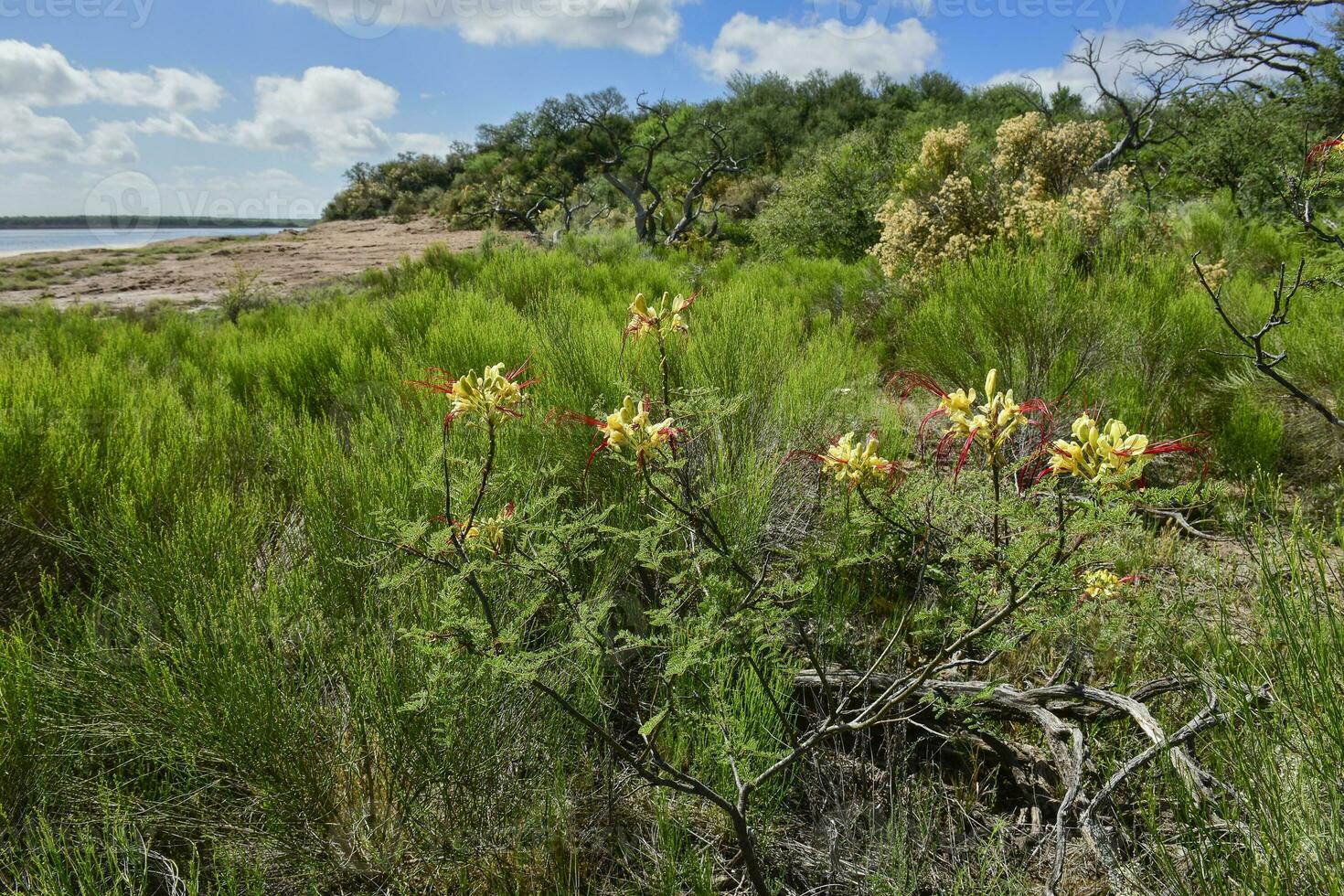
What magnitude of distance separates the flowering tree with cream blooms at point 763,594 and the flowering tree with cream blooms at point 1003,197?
4185 mm

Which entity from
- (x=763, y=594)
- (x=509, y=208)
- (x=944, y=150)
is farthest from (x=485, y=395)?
(x=509, y=208)

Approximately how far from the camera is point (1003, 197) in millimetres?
5949

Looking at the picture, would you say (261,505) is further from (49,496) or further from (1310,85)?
(1310,85)

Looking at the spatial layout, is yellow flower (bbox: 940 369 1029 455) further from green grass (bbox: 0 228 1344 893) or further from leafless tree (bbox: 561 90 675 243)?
leafless tree (bbox: 561 90 675 243)

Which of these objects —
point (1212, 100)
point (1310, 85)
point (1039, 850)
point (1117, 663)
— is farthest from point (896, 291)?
point (1212, 100)

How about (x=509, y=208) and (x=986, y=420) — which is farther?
(x=509, y=208)

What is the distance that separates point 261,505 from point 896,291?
18.0 ft

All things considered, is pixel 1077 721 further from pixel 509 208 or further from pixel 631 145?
pixel 631 145

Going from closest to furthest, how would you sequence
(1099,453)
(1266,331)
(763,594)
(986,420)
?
(1099,453) < (986,420) < (763,594) < (1266,331)

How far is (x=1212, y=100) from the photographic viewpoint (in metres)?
11.6

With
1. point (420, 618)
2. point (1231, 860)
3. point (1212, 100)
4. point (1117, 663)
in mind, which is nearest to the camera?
point (1231, 860)

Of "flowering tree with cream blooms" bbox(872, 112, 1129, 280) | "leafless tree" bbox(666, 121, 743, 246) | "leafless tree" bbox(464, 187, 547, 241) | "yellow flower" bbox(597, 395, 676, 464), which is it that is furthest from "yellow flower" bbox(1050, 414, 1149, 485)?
"leafless tree" bbox(464, 187, 547, 241)

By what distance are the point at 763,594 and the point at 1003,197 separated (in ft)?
19.6

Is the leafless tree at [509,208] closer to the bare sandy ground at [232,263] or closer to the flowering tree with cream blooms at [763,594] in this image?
the bare sandy ground at [232,263]
